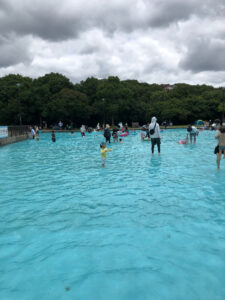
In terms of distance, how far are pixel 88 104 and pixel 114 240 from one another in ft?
232

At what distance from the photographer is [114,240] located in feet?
15.7

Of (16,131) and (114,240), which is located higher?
(16,131)

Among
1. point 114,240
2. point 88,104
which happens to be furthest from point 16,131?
point 88,104

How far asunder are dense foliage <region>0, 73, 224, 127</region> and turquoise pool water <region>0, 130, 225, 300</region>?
A: 5774 cm

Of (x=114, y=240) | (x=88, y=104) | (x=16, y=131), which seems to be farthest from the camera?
(x=88, y=104)

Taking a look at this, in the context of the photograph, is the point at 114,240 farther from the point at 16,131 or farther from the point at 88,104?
the point at 88,104

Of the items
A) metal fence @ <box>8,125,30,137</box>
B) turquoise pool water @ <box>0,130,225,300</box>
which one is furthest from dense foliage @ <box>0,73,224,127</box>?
turquoise pool water @ <box>0,130,225,300</box>

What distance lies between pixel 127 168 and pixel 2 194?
229 inches

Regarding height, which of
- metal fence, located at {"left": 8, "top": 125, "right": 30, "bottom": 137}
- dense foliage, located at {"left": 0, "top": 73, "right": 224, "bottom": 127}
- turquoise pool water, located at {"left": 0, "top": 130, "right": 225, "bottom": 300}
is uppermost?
dense foliage, located at {"left": 0, "top": 73, "right": 224, "bottom": 127}

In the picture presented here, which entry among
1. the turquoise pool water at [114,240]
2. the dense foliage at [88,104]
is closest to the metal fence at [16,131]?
the turquoise pool water at [114,240]

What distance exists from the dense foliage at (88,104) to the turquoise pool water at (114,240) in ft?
189

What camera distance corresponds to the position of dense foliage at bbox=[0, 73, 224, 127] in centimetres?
6662

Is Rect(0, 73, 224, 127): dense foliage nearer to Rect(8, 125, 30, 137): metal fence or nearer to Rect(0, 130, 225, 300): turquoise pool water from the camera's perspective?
Rect(8, 125, 30, 137): metal fence

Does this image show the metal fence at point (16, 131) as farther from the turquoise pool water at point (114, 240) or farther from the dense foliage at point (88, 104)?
the dense foliage at point (88, 104)
